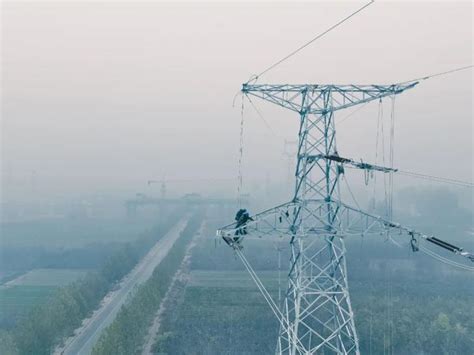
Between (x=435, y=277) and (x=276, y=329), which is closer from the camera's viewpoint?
(x=276, y=329)

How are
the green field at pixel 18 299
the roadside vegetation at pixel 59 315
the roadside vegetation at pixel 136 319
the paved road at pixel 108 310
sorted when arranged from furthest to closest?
1. the green field at pixel 18 299
2. the paved road at pixel 108 310
3. the roadside vegetation at pixel 59 315
4. the roadside vegetation at pixel 136 319

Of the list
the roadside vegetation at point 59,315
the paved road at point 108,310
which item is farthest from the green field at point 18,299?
the paved road at point 108,310

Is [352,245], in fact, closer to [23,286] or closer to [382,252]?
[382,252]

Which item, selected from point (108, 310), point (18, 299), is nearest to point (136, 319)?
point (108, 310)

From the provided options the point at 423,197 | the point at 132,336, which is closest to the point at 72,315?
the point at 132,336

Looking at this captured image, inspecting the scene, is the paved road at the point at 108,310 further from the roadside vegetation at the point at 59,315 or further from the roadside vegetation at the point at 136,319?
the roadside vegetation at the point at 136,319

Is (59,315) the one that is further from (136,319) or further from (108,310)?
(108,310)
